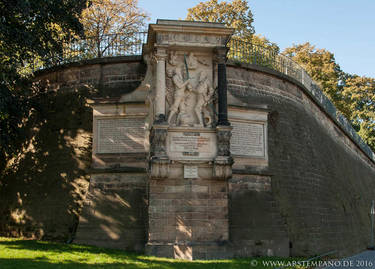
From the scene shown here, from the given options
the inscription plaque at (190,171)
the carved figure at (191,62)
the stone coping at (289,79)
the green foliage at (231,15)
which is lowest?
the inscription plaque at (190,171)

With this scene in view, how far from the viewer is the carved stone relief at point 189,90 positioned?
40.7 ft

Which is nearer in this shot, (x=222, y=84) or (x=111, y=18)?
(x=222, y=84)

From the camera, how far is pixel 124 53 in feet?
54.4

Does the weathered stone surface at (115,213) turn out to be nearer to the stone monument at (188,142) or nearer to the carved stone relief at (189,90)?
the stone monument at (188,142)

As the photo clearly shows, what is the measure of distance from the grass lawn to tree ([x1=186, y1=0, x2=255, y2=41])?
22.7 m

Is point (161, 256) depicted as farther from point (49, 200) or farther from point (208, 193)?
point (49, 200)

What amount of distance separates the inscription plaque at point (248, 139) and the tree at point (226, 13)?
17.8 meters

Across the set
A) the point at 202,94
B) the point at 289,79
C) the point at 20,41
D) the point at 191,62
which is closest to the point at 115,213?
the point at 202,94

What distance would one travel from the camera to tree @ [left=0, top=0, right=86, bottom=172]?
12.4m

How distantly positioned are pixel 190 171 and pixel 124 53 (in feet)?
21.1

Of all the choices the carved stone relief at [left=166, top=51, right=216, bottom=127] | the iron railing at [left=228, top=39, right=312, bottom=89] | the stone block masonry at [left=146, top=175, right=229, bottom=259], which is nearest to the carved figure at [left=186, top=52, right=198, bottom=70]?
the carved stone relief at [left=166, top=51, right=216, bottom=127]

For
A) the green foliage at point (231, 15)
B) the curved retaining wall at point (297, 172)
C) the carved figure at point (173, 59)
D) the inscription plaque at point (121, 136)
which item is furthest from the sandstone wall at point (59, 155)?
the green foliage at point (231, 15)

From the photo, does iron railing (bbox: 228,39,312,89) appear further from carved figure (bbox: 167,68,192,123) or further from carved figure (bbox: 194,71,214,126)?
carved figure (bbox: 167,68,192,123)

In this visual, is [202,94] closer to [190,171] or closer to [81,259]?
[190,171]
